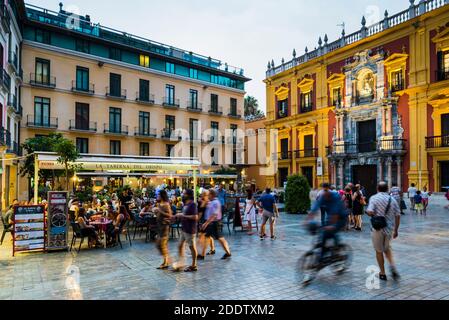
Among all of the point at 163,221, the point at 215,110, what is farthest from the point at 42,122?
the point at 163,221

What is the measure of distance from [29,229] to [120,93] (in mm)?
24089

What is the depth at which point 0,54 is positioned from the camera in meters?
17.4

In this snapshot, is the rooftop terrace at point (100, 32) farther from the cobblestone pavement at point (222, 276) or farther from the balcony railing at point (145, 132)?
the cobblestone pavement at point (222, 276)

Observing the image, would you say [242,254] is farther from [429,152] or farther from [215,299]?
[429,152]

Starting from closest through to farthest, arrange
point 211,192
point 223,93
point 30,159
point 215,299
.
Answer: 1. point 215,299
2. point 211,192
3. point 30,159
4. point 223,93

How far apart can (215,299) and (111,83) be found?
28.5 m

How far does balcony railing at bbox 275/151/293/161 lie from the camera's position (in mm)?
29328

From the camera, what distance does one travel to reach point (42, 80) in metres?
26.2

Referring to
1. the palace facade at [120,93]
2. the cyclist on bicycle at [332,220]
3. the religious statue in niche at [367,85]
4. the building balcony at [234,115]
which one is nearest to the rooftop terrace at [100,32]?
the palace facade at [120,93]

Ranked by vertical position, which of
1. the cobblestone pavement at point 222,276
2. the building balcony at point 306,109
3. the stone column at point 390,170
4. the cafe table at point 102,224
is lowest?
the cobblestone pavement at point 222,276

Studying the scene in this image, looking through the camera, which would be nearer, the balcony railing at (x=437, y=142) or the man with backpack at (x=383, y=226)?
the man with backpack at (x=383, y=226)

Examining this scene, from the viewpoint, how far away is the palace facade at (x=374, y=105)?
19.2 m

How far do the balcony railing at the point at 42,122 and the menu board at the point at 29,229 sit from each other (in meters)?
20.0

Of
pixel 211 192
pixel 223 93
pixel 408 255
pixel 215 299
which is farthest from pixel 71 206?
pixel 223 93
